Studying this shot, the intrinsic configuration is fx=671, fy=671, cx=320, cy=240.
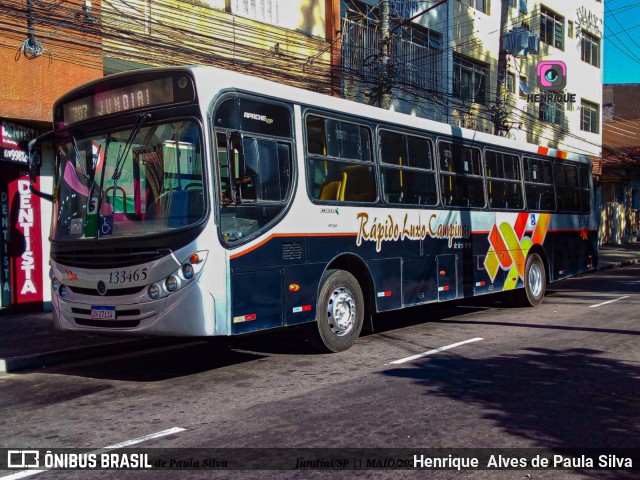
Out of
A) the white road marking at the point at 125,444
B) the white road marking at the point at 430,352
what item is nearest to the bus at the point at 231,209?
the white road marking at the point at 430,352

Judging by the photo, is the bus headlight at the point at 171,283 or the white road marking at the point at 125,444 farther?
the bus headlight at the point at 171,283

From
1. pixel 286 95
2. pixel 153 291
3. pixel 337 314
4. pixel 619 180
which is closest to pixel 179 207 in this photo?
pixel 153 291

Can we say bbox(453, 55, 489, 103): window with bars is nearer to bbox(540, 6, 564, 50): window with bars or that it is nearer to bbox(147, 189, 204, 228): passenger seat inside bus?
bbox(540, 6, 564, 50): window with bars

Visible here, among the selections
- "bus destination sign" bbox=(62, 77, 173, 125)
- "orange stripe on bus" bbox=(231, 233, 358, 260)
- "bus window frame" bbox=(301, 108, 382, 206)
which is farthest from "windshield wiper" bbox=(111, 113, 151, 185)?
"bus window frame" bbox=(301, 108, 382, 206)

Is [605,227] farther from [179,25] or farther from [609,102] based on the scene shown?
[179,25]

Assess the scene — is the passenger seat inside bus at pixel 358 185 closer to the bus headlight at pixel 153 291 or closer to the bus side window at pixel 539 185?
the bus headlight at pixel 153 291

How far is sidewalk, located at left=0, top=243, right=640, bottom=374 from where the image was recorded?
27.8 ft

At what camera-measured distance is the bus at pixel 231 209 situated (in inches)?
268

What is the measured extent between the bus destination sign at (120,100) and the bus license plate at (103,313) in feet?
7.02

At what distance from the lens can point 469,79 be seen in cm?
2567

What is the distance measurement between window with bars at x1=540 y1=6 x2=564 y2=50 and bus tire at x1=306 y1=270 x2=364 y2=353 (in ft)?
85.1

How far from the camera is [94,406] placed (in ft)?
20.9

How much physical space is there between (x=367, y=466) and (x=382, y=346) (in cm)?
463

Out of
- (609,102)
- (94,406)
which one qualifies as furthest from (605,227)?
(94,406)
